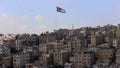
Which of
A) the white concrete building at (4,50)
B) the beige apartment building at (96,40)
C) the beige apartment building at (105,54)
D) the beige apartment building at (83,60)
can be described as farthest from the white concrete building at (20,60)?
the beige apartment building at (96,40)

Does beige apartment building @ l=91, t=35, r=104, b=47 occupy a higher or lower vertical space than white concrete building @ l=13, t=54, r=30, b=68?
higher

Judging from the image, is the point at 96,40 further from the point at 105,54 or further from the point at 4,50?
the point at 4,50

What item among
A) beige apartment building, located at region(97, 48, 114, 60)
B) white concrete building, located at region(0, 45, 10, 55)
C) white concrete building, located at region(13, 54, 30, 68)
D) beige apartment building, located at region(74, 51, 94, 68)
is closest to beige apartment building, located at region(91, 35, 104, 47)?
beige apartment building, located at region(97, 48, 114, 60)

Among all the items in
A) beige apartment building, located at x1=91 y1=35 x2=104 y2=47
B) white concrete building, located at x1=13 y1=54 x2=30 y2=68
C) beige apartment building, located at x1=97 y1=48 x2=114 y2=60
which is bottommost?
white concrete building, located at x1=13 y1=54 x2=30 y2=68

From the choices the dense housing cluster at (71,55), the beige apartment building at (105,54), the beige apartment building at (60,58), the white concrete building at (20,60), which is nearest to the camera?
the dense housing cluster at (71,55)

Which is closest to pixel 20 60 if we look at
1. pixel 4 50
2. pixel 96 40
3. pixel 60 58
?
pixel 60 58

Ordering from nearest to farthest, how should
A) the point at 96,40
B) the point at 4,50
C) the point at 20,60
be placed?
the point at 20,60
the point at 96,40
the point at 4,50

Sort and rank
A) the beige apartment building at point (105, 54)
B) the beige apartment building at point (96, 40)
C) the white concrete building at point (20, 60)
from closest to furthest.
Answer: the beige apartment building at point (105, 54), the white concrete building at point (20, 60), the beige apartment building at point (96, 40)

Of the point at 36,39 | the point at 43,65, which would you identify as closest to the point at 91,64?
the point at 43,65

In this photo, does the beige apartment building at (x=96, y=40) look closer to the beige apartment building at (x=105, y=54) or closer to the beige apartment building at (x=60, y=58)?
the beige apartment building at (x=105, y=54)

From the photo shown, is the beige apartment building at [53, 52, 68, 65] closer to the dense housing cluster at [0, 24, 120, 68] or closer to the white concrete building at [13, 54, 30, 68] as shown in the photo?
the dense housing cluster at [0, 24, 120, 68]

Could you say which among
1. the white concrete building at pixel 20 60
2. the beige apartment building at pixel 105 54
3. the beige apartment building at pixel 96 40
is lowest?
the white concrete building at pixel 20 60

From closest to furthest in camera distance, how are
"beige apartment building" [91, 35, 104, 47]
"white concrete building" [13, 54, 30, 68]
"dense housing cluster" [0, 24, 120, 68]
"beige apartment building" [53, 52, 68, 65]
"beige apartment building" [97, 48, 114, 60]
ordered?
"dense housing cluster" [0, 24, 120, 68] → "beige apartment building" [97, 48, 114, 60] → "beige apartment building" [53, 52, 68, 65] → "white concrete building" [13, 54, 30, 68] → "beige apartment building" [91, 35, 104, 47]

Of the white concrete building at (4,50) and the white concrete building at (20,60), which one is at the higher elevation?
the white concrete building at (4,50)
